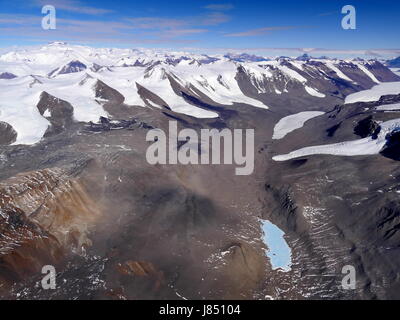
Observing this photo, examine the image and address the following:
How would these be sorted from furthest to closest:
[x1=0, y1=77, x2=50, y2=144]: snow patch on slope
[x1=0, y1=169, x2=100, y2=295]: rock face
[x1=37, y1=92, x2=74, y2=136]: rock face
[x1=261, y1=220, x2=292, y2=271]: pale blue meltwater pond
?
[x1=37, y1=92, x2=74, y2=136]: rock face < [x1=0, y1=77, x2=50, y2=144]: snow patch on slope < [x1=261, y1=220, x2=292, y2=271]: pale blue meltwater pond < [x1=0, y1=169, x2=100, y2=295]: rock face

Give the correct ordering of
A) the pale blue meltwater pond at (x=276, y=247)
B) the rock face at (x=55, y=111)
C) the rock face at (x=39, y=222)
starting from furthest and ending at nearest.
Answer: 1. the rock face at (x=55, y=111)
2. the pale blue meltwater pond at (x=276, y=247)
3. the rock face at (x=39, y=222)

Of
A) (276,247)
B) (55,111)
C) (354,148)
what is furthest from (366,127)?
(55,111)

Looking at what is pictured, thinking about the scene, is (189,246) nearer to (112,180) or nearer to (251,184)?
(112,180)

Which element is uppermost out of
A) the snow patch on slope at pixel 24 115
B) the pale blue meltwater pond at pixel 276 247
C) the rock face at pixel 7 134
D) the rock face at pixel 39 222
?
the snow patch on slope at pixel 24 115

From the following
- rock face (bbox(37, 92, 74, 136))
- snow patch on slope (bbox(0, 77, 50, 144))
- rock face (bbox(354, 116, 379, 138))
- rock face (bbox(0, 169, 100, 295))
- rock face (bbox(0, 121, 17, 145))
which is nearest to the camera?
rock face (bbox(0, 169, 100, 295))

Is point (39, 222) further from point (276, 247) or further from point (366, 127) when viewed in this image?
point (366, 127)

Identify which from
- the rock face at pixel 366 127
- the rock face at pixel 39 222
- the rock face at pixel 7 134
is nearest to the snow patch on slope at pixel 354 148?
the rock face at pixel 366 127

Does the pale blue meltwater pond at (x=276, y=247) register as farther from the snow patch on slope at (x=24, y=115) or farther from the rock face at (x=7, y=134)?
the rock face at (x=7, y=134)

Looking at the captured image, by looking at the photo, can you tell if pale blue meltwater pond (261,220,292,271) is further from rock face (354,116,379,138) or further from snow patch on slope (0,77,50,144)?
snow patch on slope (0,77,50,144)

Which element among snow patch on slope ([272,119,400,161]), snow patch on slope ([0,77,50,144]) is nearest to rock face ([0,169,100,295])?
snow patch on slope ([0,77,50,144])
